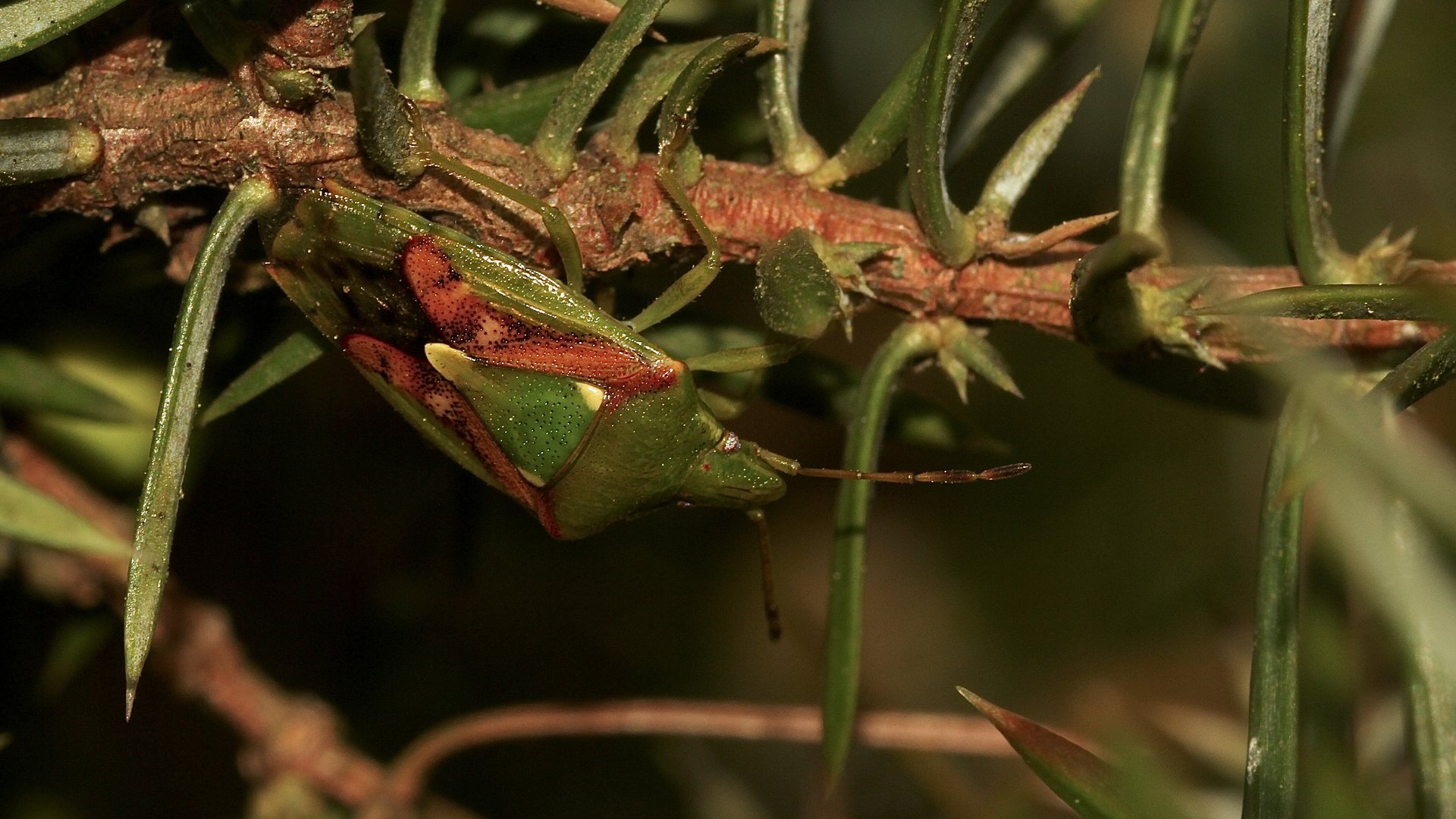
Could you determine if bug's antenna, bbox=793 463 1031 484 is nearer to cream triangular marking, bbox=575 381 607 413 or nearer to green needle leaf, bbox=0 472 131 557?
cream triangular marking, bbox=575 381 607 413

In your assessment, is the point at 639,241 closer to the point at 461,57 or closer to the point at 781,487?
the point at 461,57

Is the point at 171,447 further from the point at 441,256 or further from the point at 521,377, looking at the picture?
the point at 521,377

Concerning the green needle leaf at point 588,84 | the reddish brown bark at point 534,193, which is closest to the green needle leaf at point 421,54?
the reddish brown bark at point 534,193

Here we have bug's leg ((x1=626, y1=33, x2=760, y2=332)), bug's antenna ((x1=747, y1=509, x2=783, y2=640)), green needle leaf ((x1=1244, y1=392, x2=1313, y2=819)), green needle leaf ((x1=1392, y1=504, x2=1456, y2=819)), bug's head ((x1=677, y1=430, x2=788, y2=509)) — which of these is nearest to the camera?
green needle leaf ((x1=1244, y1=392, x2=1313, y2=819))

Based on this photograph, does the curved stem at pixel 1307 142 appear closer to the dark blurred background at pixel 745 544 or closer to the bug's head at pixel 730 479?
the dark blurred background at pixel 745 544

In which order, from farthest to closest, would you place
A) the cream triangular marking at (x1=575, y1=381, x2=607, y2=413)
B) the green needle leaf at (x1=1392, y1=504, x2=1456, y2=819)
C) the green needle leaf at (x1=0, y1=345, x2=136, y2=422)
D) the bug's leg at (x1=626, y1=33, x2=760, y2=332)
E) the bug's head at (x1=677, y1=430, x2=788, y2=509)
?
the bug's head at (x1=677, y1=430, x2=788, y2=509), the cream triangular marking at (x1=575, y1=381, x2=607, y2=413), the green needle leaf at (x1=0, y1=345, x2=136, y2=422), the bug's leg at (x1=626, y1=33, x2=760, y2=332), the green needle leaf at (x1=1392, y1=504, x2=1456, y2=819)

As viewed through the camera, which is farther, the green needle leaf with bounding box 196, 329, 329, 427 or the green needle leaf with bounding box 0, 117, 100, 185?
the green needle leaf with bounding box 196, 329, 329, 427

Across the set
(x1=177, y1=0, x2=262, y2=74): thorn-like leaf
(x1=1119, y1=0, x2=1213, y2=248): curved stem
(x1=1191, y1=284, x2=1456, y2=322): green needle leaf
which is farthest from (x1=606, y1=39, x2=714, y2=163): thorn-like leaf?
(x1=1191, y1=284, x2=1456, y2=322): green needle leaf
